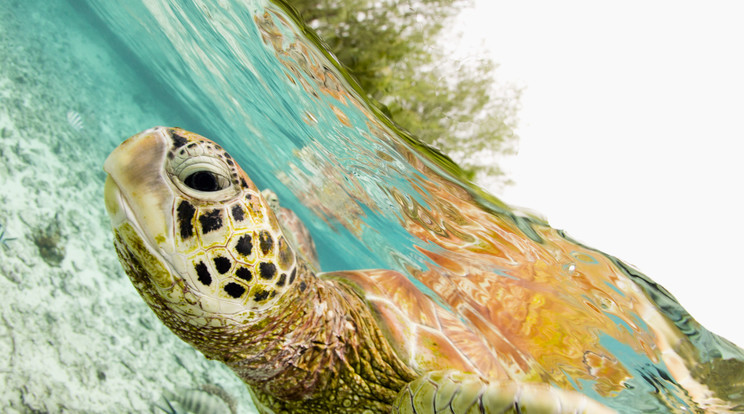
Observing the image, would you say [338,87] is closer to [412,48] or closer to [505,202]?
[412,48]

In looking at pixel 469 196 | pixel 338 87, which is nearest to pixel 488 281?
pixel 469 196

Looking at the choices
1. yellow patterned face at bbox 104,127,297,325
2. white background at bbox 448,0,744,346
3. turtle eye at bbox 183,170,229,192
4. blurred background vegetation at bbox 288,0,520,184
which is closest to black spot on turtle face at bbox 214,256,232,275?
yellow patterned face at bbox 104,127,297,325

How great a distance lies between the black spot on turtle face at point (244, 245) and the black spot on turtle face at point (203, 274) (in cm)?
16

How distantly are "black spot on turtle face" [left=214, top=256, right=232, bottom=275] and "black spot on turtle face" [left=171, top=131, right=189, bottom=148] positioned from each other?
55 centimetres

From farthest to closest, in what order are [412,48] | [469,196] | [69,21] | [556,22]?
[69,21] → [469,196] → [412,48] → [556,22]

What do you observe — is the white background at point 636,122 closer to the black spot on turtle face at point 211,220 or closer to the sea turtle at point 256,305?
the sea turtle at point 256,305

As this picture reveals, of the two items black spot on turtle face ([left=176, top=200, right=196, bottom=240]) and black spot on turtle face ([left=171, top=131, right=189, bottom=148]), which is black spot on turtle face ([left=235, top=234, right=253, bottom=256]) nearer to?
black spot on turtle face ([left=176, top=200, right=196, bottom=240])

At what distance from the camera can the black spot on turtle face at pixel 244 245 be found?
5.87ft

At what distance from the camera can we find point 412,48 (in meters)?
1.76

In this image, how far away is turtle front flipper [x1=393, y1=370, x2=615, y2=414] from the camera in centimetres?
153

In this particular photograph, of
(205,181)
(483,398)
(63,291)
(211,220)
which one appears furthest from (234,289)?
(63,291)

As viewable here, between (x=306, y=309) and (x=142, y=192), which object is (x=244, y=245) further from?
(x=306, y=309)

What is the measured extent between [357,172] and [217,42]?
6.88 ft

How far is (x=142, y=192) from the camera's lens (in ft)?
5.39
